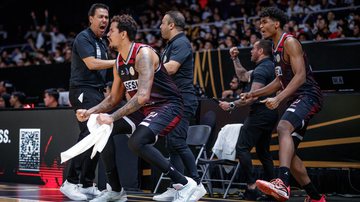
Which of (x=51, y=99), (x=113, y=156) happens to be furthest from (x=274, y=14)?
(x=51, y=99)

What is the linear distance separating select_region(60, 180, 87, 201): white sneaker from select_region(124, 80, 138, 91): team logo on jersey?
1.53 m

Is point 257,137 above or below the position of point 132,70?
below

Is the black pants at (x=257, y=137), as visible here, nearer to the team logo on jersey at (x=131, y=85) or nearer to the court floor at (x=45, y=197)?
the court floor at (x=45, y=197)

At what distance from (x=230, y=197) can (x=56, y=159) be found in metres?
3.01

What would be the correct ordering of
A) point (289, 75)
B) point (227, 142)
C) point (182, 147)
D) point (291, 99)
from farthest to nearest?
1. point (227, 142)
2. point (182, 147)
3. point (291, 99)
4. point (289, 75)

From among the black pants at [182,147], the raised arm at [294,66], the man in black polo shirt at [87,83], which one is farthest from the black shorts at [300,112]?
the man in black polo shirt at [87,83]

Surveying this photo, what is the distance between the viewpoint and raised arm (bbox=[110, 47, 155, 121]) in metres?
5.85

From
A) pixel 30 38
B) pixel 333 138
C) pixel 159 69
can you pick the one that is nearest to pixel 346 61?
pixel 333 138

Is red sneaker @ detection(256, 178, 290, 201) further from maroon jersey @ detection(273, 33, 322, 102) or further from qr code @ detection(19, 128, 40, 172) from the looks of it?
qr code @ detection(19, 128, 40, 172)

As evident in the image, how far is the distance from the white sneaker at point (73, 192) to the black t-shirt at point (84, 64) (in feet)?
Result: 3.91

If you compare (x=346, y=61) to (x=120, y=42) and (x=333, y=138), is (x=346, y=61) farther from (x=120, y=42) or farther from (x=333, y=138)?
(x=120, y=42)

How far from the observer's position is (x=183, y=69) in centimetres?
730

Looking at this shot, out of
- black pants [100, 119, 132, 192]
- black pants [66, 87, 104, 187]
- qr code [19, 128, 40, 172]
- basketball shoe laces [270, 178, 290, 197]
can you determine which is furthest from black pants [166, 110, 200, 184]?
qr code [19, 128, 40, 172]

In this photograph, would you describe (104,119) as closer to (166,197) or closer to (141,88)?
(141,88)
